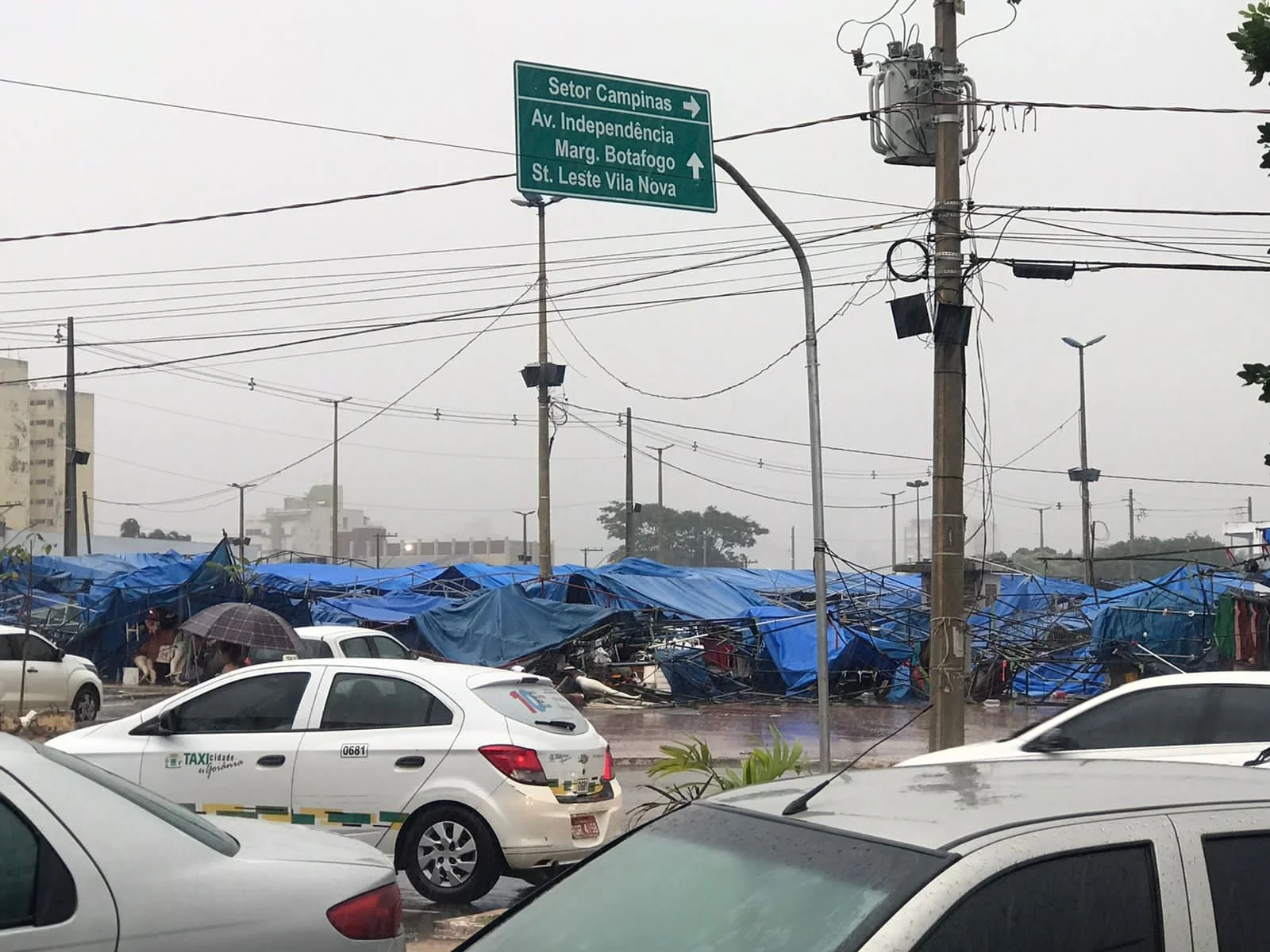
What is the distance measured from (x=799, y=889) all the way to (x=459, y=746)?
6204 millimetres

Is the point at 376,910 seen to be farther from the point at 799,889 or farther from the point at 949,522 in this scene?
the point at 949,522

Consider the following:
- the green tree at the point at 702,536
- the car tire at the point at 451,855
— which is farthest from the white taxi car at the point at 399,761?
the green tree at the point at 702,536

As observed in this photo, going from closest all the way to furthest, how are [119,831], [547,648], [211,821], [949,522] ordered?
[119,831]
[211,821]
[949,522]
[547,648]

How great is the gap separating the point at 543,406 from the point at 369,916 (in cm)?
2737

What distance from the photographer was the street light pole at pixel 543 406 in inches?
1224

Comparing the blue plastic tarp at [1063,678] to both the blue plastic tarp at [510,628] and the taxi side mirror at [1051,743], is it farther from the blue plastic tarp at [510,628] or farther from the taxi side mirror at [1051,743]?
the taxi side mirror at [1051,743]

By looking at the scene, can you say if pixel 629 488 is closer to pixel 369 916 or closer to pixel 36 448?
pixel 369 916

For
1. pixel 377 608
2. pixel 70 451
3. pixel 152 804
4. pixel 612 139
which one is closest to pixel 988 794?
pixel 152 804

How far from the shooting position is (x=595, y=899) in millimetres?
3393

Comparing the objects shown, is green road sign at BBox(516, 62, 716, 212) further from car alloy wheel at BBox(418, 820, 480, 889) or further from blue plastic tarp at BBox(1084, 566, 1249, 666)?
blue plastic tarp at BBox(1084, 566, 1249, 666)

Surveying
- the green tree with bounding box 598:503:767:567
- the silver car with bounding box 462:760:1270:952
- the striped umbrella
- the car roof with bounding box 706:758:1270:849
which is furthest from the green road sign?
the green tree with bounding box 598:503:767:567

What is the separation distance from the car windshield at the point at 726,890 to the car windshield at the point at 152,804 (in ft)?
4.50

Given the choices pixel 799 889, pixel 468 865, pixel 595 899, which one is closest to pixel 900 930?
pixel 799 889

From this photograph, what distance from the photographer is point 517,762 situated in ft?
28.9
